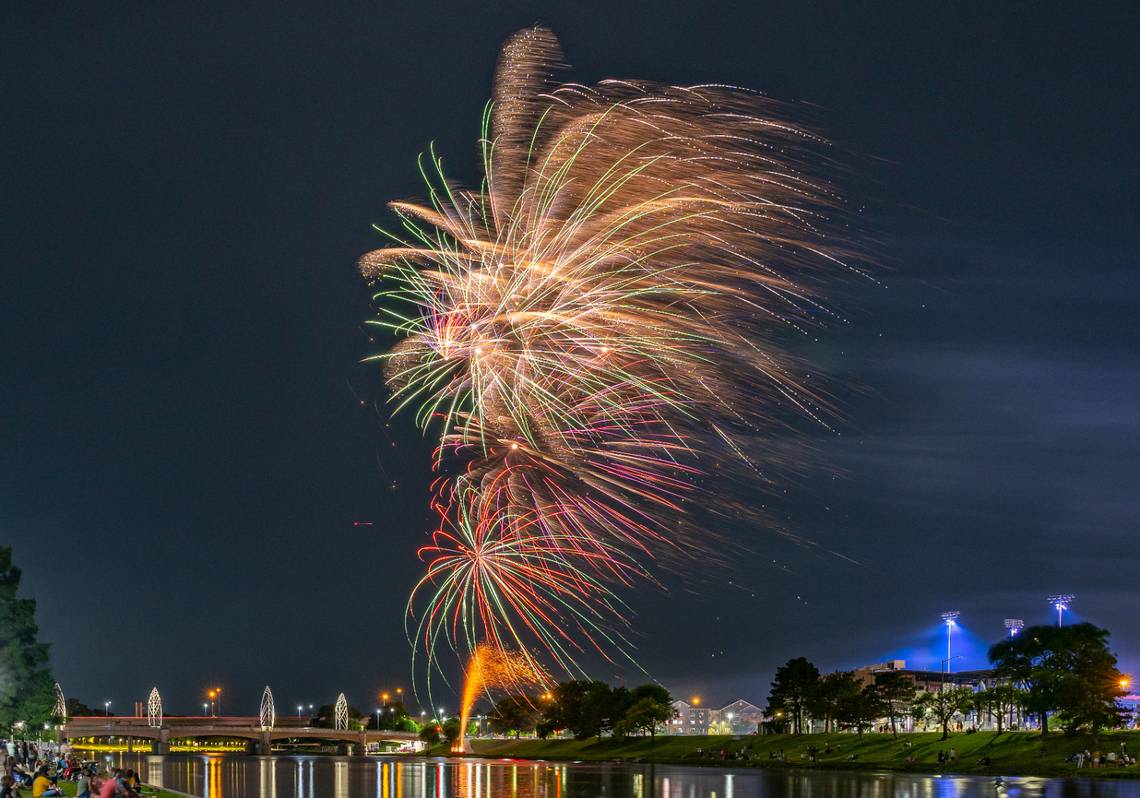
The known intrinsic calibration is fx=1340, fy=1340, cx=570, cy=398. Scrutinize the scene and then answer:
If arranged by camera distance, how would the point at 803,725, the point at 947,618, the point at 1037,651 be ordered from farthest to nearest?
the point at 947,618 → the point at 803,725 → the point at 1037,651

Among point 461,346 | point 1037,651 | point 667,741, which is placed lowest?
point 667,741

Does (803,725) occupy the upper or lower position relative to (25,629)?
lower

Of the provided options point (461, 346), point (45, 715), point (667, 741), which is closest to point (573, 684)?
point (667, 741)

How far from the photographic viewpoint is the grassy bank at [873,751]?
3538 inches

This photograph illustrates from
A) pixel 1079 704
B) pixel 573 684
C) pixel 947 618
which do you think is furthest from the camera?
pixel 573 684

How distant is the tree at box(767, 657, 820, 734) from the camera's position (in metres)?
146

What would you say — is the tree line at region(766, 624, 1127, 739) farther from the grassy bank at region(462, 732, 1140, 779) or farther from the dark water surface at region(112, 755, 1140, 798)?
the dark water surface at region(112, 755, 1140, 798)

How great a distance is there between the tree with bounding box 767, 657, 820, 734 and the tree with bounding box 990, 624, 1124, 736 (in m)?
35.2

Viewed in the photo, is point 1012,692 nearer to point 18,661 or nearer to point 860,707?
point 860,707

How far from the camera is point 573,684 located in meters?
186

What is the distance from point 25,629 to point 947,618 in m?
115

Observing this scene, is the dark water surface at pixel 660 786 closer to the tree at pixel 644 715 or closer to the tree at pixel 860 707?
the tree at pixel 860 707

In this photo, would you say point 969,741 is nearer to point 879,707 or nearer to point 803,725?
point 879,707

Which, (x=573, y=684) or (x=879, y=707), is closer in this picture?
(x=879, y=707)
